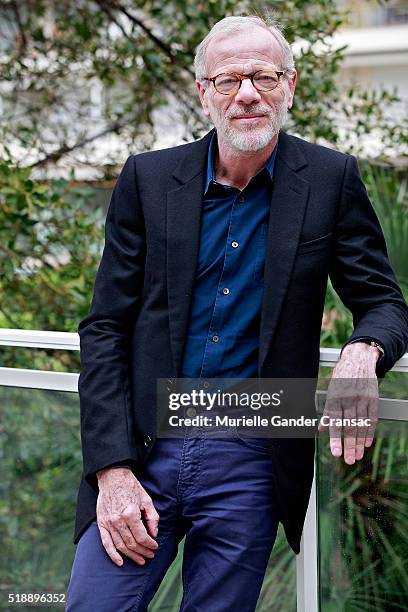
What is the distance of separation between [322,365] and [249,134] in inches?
23.6

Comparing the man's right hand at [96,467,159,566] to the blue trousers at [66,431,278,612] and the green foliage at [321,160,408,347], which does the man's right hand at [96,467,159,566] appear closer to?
the blue trousers at [66,431,278,612]

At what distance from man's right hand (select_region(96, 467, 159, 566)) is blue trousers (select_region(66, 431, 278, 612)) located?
0.03 meters

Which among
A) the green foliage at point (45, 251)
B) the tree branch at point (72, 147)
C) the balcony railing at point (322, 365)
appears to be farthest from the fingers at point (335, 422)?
the tree branch at point (72, 147)

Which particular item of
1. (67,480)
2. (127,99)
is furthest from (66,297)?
(127,99)

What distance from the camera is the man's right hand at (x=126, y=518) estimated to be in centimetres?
202

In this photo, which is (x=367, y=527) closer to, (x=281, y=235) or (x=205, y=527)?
(x=205, y=527)

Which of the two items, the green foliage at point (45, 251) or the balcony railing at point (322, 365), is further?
the green foliage at point (45, 251)

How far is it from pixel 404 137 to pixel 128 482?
3.78m

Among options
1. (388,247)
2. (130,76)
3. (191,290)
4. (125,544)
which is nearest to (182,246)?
(191,290)

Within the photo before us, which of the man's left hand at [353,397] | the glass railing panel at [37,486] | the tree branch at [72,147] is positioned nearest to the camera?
the man's left hand at [353,397]

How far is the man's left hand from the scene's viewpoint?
193 cm

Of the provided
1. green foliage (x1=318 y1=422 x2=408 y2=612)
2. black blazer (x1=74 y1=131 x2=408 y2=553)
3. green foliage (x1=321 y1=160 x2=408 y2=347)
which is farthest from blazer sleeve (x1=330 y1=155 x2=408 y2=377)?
green foliage (x1=321 y1=160 x2=408 y2=347)

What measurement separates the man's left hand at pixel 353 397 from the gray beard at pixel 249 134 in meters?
0.51

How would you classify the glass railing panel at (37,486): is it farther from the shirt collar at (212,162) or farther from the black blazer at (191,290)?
the shirt collar at (212,162)
